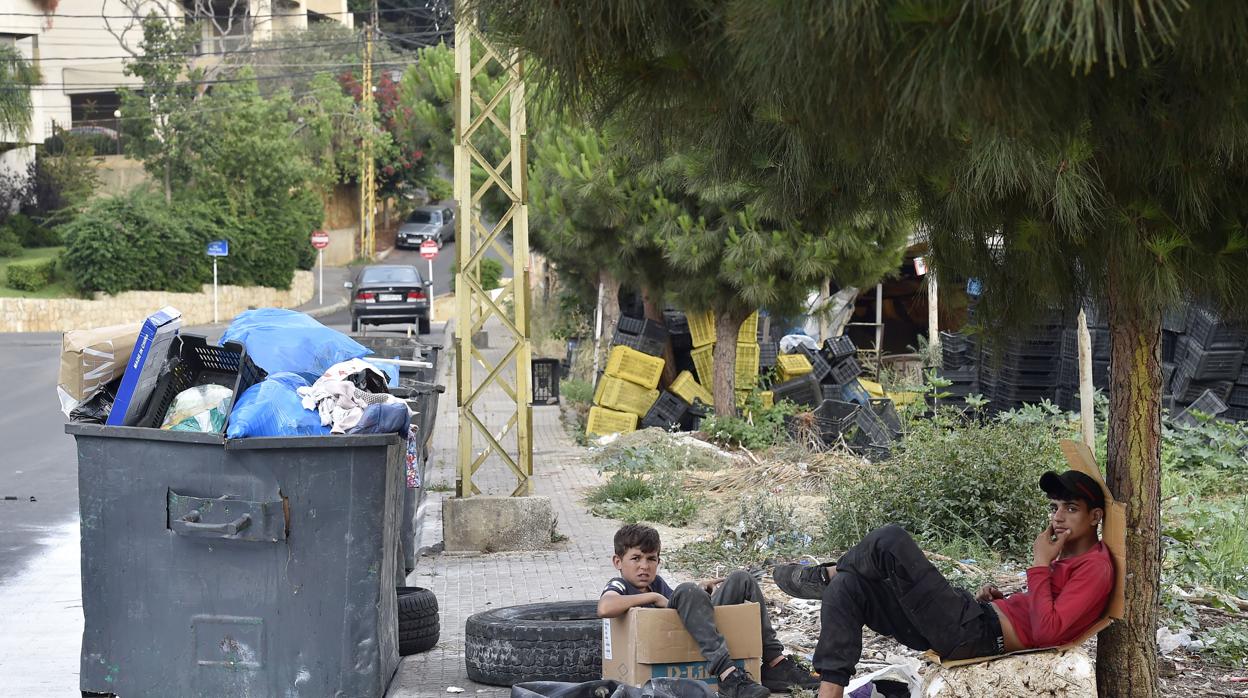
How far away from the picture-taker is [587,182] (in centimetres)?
1603

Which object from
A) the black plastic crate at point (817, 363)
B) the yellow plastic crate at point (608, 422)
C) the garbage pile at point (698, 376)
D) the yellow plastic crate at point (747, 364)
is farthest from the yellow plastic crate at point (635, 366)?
the black plastic crate at point (817, 363)

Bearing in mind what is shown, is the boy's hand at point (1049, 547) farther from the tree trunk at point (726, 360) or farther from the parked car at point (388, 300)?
the parked car at point (388, 300)

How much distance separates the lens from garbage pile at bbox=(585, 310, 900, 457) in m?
16.8

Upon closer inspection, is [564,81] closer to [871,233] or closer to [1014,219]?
[1014,219]

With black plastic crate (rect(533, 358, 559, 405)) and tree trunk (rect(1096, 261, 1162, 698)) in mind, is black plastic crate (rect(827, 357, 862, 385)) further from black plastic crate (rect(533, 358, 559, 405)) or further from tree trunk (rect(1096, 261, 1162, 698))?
tree trunk (rect(1096, 261, 1162, 698))

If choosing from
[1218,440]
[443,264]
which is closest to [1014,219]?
[1218,440]

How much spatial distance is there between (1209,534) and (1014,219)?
4.75 meters

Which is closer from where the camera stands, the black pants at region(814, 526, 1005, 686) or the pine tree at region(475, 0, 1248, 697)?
the pine tree at region(475, 0, 1248, 697)

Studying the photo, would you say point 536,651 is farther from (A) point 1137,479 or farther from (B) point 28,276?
(B) point 28,276

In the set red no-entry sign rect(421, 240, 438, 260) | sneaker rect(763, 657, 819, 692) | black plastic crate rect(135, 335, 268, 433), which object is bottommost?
sneaker rect(763, 657, 819, 692)

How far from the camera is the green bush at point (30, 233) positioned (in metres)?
45.2

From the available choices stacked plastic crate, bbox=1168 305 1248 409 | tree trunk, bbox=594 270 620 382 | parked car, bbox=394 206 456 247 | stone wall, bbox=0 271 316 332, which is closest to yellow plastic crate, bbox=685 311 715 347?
tree trunk, bbox=594 270 620 382

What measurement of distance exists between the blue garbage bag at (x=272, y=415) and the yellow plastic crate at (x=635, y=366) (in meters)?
11.5

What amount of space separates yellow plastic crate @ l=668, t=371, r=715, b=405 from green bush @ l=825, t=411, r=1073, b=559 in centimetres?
812
